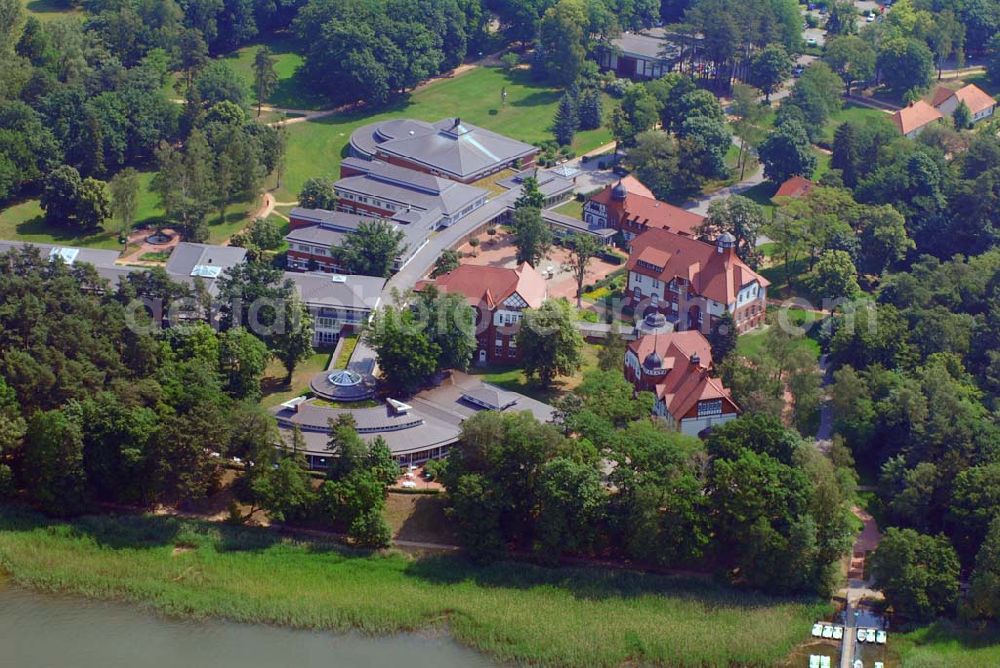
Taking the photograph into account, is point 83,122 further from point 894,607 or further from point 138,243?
point 894,607

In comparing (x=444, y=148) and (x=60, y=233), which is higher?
(x=444, y=148)

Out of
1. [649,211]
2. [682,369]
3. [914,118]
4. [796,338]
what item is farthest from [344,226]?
[914,118]

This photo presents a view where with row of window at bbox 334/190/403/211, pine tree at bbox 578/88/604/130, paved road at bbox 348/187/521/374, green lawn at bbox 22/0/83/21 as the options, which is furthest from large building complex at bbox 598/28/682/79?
green lawn at bbox 22/0/83/21

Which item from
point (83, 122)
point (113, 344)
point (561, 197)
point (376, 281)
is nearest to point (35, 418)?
point (113, 344)

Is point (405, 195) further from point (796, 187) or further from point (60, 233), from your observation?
point (796, 187)

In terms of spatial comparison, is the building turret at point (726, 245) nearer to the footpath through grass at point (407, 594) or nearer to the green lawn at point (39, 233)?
the footpath through grass at point (407, 594)

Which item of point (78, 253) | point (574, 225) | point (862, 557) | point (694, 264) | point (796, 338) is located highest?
point (78, 253)
